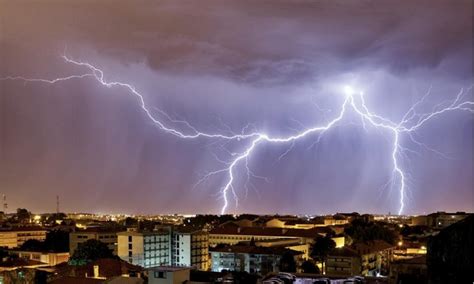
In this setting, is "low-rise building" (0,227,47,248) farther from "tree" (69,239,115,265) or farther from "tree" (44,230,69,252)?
"tree" (69,239,115,265)

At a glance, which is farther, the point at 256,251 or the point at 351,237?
the point at 351,237

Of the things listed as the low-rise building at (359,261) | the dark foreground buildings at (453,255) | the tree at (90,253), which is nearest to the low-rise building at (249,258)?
the low-rise building at (359,261)

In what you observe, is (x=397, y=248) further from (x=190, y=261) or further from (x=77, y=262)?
(x=77, y=262)

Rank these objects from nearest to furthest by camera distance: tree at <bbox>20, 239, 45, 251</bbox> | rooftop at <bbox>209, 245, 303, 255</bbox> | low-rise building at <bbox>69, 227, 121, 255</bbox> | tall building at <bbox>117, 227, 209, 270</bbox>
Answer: rooftop at <bbox>209, 245, 303, 255</bbox> < tall building at <bbox>117, 227, 209, 270</bbox> < tree at <bbox>20, 239, 45, 251</bbox> < low-rise building at <bbox>69, 227, 121, 255</bbox>

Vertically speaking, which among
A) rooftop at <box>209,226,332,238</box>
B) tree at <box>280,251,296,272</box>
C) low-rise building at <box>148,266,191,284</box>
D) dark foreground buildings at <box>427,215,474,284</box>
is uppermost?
dark foreground buildings at <box>427,215,474,284</box>

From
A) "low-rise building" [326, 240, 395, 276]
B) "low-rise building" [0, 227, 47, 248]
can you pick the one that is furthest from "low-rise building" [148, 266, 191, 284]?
"low-rise building" [0, 227, 47, 248]

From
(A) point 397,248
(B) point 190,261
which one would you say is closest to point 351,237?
(A) point 397,248
